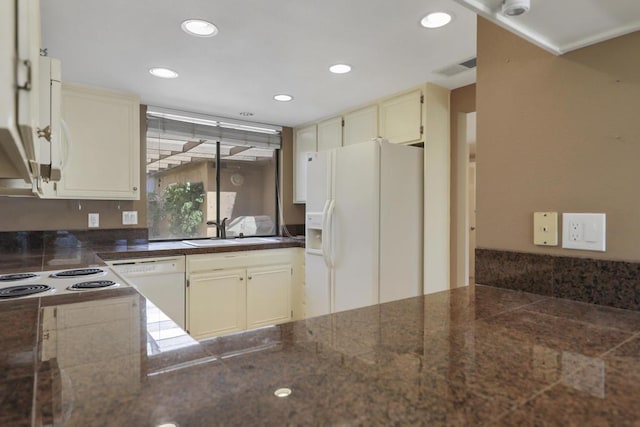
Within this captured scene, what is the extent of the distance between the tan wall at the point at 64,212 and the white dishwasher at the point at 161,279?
0.64 meters

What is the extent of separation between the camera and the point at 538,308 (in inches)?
41.8

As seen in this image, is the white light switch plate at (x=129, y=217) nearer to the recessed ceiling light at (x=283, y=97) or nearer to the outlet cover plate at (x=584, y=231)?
the recessed ceiling light at (x=283, y=97)

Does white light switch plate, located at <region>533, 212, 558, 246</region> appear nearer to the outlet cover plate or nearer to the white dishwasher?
the outlet cover plate

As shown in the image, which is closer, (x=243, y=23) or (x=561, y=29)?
(x=561, y=29)

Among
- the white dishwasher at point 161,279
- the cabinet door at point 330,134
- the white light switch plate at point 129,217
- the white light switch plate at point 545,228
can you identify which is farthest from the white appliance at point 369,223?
the white light switch plate at point 129,217

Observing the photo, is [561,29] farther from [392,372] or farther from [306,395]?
[306,395]

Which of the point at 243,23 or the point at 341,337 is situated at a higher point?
the point at 243,23

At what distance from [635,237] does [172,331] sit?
1.28m

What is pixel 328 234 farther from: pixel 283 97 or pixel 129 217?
pixel 129 217

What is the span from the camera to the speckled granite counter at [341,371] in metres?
0.50

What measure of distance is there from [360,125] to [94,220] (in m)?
2.46

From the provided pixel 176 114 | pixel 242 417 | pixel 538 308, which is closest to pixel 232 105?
pixel 176 114

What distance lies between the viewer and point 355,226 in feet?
8.96

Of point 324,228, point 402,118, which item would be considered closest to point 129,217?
point 324,228
